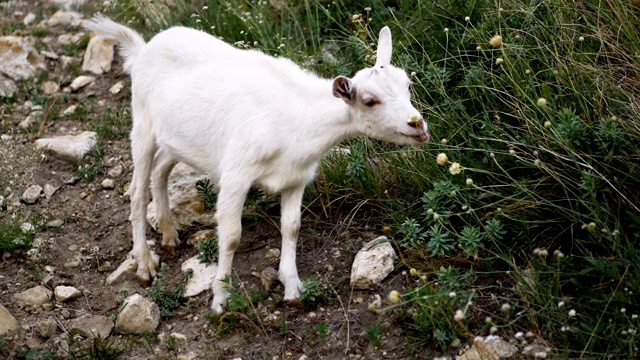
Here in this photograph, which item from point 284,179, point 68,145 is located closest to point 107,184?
point 68,145

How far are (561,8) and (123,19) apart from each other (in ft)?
15.9

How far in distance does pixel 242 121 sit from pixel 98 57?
3.97 metres

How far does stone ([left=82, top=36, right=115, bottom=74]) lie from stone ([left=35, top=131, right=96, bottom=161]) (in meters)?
1.36

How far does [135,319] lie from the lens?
5.41 metres

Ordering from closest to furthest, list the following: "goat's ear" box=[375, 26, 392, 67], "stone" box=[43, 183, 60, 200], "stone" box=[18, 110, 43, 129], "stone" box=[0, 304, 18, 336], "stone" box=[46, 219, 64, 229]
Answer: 1. "goat's ear" box=[375, 26, 392, 67]
2. "stone" box=[0, 304, 18, 336]
3. "stone" box=[46, 219, 64, 229]
4. "stone" box=[43, 183, 60, 200]
5. "stone" box=[18, 110, 43, 129]

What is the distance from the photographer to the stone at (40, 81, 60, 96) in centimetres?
843

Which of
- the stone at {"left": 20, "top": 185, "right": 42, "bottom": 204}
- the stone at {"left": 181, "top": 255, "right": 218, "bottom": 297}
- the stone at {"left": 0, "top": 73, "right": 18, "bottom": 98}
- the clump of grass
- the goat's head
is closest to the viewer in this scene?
the goat's head

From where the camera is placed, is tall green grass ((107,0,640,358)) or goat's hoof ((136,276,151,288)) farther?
goat's hoof ((136,276,151,288))

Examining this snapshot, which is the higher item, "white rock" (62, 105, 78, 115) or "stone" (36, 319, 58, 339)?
"stone" (36, 319, 58, 339)

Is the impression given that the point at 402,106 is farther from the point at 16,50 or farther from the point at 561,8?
the point at 16,50

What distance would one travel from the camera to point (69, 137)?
763 cm

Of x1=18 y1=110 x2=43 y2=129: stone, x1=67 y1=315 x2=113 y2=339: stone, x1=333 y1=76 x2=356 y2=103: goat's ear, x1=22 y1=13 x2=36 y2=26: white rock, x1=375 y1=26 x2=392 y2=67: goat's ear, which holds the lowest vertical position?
x1=22 y1=13 x2=36 y2=26: white rock

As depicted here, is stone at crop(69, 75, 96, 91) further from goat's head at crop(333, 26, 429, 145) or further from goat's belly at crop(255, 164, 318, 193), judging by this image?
goat's head at crop(333, 26, 429, 145)

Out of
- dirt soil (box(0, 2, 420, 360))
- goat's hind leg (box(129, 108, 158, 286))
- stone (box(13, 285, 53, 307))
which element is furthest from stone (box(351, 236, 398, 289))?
stone (box(13, 285, 53, 307))
